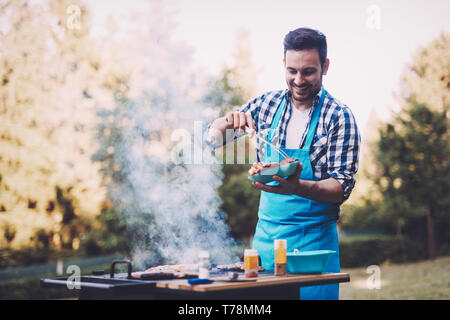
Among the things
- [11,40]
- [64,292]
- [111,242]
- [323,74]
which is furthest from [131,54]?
[323,74]

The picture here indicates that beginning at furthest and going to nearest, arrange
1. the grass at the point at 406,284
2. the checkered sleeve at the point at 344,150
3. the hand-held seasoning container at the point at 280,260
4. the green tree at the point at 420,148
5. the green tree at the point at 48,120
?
the green tree at the point at 420,148 → the green tree at the point at 48,120 → the grass at the point at 406,284 → the checkered sleeve at the point at 344,150 → the hand-held seasoning container at the point at 280,260

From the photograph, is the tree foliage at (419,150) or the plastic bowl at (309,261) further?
the tree foliage at (419,150)

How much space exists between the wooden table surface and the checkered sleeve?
17.6 inches

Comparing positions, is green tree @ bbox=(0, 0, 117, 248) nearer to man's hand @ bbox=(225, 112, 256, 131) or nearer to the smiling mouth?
man's hand @ bbox=(225, 112, 256, 131)

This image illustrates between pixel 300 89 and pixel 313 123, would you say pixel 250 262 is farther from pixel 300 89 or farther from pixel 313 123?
pixel 300 89

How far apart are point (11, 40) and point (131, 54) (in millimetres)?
2915

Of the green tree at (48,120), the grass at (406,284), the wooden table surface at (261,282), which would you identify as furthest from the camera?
the green tree at (48,120)

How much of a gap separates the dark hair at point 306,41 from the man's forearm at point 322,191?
2.25 ft

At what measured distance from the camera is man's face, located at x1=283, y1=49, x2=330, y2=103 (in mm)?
2426

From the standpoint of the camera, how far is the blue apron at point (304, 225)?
241 cm

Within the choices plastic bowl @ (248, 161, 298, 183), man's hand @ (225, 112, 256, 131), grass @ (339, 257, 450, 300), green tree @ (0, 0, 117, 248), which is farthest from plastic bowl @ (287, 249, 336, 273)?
green tree @ (0, 0, 117, 248)

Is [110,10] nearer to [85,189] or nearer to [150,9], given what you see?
[150,9]

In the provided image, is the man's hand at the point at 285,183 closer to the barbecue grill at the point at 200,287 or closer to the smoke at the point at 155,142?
the barbecue grill at the point at 200,287

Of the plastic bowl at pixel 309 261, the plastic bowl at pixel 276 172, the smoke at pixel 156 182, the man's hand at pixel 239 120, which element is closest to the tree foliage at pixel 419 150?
the smoke at pixel 156 182
